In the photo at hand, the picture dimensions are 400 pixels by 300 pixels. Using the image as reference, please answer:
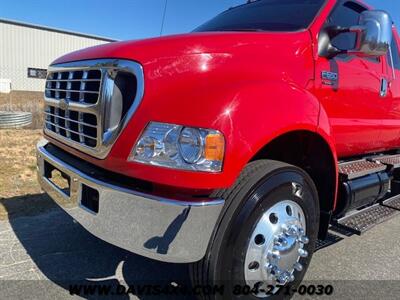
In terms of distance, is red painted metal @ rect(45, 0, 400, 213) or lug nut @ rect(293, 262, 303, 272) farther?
lug nut @ rect(293, 262, 303, 272)

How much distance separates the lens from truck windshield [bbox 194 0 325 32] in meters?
3.32

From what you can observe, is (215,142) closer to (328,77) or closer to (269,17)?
(328,77)

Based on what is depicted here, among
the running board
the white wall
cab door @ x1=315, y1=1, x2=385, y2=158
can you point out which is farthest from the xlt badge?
the white wall

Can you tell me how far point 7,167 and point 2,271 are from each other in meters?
3.64

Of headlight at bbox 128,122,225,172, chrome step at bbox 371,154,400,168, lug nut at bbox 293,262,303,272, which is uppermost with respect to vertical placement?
headlight at bbox 128,122,225,172

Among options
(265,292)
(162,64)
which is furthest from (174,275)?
(162,64)

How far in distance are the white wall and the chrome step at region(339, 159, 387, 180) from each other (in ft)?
99.3

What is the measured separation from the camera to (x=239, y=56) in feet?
8.54

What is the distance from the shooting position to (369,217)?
3721mm

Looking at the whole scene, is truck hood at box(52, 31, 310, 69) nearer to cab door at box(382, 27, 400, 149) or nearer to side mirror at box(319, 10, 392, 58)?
side mirror at box(319, 10, 392, 58)

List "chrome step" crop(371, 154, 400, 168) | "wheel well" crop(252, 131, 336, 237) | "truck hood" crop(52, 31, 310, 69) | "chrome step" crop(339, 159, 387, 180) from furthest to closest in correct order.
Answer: "chrome step" crop(371, 154, 400, 168)
"chrome step" crop(339, 159, 387, 180)
"wheel well" crop(252, 131, 336, 237)
"truck hood" crop(52, 31, 310, 69)

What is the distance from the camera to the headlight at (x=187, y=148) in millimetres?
2178

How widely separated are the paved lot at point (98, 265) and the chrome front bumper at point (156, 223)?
93 cm

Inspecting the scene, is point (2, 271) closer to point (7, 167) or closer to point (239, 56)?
point (239, 56)
